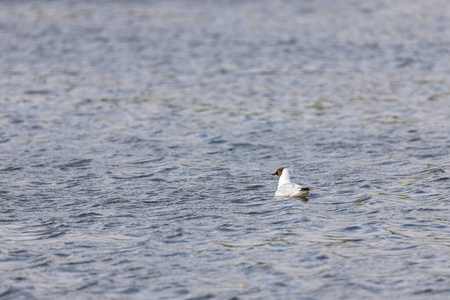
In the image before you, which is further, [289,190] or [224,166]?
[224,166]

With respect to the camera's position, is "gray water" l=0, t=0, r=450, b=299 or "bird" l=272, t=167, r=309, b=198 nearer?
"gray water" l=0, t=0, r=450, b=299

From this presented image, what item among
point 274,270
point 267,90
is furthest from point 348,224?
point 267,90

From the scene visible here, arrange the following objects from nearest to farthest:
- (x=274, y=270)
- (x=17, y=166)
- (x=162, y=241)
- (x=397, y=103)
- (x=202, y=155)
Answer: (x=274, y=270), (x=162, y=241), (x=17, y=166), (x=202, y=155), (x=397, y=103)

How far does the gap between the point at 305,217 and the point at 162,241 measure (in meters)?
2.44

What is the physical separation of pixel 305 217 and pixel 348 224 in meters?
0.72

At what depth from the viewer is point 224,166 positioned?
1408cm

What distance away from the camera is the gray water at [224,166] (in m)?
8.45

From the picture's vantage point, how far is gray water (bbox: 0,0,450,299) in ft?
27.7

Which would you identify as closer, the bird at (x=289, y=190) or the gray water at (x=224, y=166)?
the gray water at (x=224, y=166)

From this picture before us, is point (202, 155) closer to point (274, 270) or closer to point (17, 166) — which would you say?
point (17, 166)

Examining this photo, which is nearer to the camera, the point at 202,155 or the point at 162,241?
the point at 162,241

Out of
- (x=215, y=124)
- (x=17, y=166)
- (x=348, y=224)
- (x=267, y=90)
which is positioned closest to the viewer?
(x=348, y=224)

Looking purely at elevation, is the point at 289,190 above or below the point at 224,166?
above

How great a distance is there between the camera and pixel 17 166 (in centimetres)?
1401
